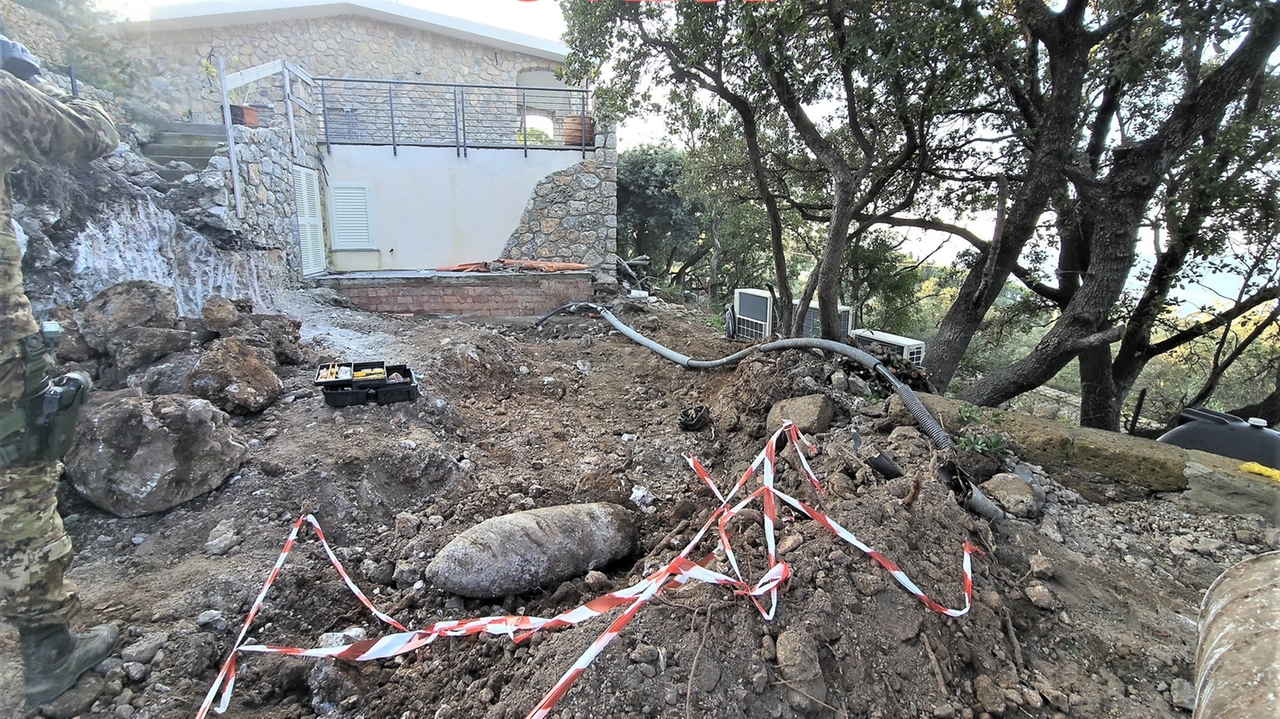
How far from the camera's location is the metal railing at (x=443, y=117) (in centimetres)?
968

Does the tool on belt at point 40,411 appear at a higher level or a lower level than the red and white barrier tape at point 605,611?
higher

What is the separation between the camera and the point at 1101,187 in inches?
192

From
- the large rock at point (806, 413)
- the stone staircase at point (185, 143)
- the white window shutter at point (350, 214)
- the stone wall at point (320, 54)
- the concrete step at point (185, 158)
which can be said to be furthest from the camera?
the stone wall at point (320, 54)

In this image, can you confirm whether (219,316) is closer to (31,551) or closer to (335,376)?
(335,376)

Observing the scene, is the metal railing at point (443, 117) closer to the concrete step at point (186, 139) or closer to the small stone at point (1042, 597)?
the concrete step at point (186, 139)

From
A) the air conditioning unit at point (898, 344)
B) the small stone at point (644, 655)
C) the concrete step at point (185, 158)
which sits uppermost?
the concrete step at point (185, 158)

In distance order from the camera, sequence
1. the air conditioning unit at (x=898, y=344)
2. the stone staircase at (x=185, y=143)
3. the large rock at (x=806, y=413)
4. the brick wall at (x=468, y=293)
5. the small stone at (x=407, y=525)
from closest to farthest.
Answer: the small stone at (x=407, y=525)
the large rock at (x=806, y=413)
the air conditioning unit at (x=898, y=344)
the stone staircase at (x=185, y=143)
the brick wall at (x=468, y=293)

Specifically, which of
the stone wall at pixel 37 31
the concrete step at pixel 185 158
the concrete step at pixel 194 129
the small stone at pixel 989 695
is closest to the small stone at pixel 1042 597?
the small stone at pixel 989 695

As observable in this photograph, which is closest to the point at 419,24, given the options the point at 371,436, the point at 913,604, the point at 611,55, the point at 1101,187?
the point at 611,55

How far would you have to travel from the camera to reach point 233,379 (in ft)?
12.2

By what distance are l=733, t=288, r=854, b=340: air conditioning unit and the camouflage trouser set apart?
5.88 metres

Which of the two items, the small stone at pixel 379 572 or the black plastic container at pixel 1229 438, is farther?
the black plastic container at pixel 1229 438

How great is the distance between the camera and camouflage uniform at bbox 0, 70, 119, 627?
1.87 m

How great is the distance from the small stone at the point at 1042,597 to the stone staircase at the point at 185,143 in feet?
27.1
